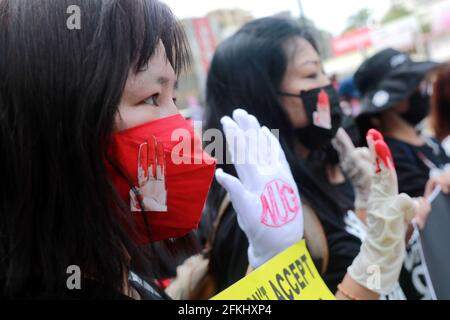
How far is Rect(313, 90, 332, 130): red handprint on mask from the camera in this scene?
5.17 feet

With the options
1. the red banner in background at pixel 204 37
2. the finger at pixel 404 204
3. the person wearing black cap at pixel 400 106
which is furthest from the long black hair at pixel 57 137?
the red banner in background at pixel 204 37

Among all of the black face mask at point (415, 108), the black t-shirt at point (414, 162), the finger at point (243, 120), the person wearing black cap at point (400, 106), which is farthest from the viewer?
the black face mask at point (415, 108)

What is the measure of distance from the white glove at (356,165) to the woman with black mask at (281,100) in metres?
0.36

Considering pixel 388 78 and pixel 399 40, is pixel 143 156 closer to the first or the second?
pixel 388 78

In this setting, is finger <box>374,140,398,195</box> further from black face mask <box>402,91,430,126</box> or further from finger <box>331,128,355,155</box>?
black face mask <box>402,91,430,126</box>

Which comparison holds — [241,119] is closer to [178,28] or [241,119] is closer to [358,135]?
[178,28]

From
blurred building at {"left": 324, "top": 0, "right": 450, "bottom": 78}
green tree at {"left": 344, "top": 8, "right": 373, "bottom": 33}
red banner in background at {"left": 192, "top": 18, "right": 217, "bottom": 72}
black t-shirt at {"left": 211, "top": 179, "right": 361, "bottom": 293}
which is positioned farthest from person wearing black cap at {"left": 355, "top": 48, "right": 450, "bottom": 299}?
blurred building at {"left": 324, "top": 0, "right": 450, "bottom": 78}

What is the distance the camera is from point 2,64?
0.82 meters

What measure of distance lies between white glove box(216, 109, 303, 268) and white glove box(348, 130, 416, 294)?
18 cm

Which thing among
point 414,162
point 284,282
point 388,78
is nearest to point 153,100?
Result: point 284,282

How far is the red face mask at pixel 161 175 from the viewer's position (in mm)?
919

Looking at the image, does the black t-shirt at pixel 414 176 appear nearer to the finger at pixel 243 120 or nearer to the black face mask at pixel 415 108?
the black face mask at pixel 415 108

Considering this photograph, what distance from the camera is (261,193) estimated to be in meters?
1.17
